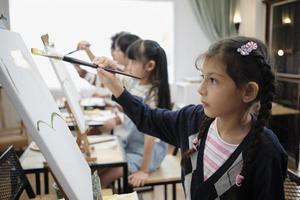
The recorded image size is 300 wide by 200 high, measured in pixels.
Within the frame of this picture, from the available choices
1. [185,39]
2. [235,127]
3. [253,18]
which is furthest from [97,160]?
[185,39]

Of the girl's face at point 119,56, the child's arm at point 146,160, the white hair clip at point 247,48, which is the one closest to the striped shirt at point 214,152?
the white hair clip at point 247,48

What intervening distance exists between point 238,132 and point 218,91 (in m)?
0.13

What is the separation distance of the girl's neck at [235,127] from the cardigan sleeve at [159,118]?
0.16 metres

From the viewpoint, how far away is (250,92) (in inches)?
28.0

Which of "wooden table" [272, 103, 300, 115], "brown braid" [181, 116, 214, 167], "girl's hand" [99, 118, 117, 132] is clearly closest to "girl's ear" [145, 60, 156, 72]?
"girl's hand" [99, 118, 117, 132]

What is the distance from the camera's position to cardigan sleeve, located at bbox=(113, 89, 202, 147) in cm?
94

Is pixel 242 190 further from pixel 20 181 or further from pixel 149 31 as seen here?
pixel 149 31

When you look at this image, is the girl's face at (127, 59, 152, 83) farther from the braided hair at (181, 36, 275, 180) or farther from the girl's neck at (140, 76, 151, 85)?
the braided hair at (181, 36, 275, 180)

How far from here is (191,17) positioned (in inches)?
152

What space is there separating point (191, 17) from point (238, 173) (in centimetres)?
341

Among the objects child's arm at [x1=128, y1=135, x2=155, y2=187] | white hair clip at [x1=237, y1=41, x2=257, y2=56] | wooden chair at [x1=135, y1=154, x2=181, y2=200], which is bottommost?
wooden chair at [x1=135, y1=154, x2=181, y2=200]

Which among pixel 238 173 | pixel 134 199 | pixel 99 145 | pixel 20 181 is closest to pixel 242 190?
pixel 238 173

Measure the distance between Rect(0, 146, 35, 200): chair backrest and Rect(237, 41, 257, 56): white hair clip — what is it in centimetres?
74

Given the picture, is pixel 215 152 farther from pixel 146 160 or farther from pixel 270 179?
pixel 146 160
